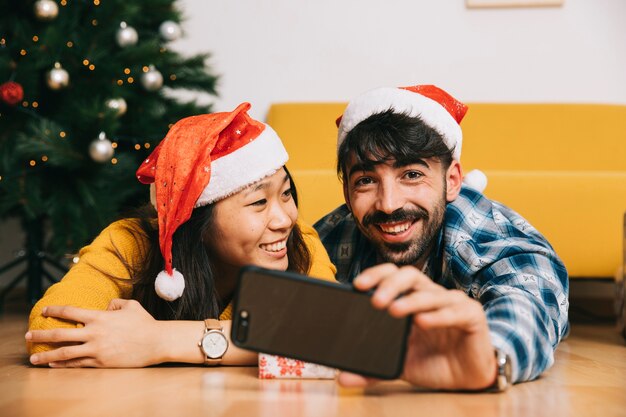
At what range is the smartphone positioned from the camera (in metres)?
0.81

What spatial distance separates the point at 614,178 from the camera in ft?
6.31

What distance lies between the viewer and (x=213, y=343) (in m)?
1.18

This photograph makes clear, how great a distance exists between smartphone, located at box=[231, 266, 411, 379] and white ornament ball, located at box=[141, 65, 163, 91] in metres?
1.59

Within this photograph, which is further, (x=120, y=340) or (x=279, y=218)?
(x=279, y=218)

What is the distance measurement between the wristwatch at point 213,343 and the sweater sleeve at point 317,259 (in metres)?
0.28

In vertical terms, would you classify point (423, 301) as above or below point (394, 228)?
above

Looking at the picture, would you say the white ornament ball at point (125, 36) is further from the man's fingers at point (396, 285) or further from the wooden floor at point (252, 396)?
the man's fingers at point (396, 285)

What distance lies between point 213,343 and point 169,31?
1494 mm

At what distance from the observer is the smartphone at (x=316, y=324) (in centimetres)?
81

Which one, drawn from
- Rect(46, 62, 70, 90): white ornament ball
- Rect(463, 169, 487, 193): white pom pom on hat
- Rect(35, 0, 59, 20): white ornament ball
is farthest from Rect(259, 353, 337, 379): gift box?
Rect(35, 0, 59, 20): white ornament ball

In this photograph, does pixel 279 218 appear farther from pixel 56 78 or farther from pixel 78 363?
pixel 56 78

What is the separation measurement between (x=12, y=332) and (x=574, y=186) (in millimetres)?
1556

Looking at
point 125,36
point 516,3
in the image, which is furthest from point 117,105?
point 516,3

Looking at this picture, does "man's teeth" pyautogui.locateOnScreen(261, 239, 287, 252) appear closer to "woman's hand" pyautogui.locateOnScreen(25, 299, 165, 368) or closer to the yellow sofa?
"woman's hand" pyautogui.locateOnScreen(25, 299, 165, 368)
